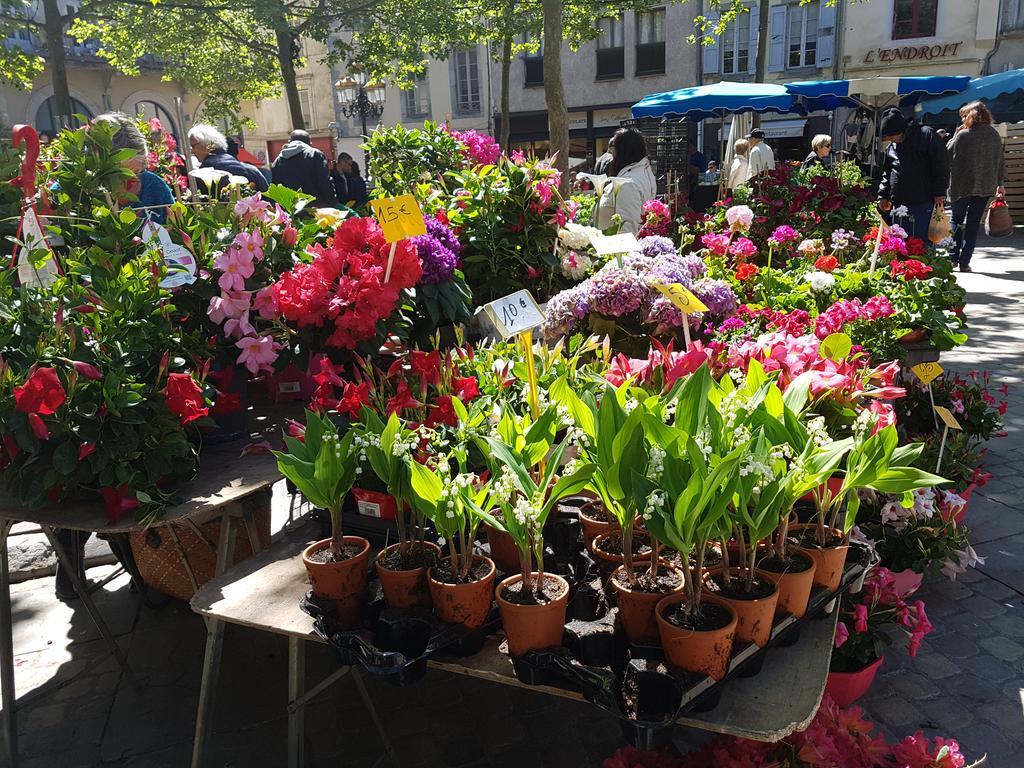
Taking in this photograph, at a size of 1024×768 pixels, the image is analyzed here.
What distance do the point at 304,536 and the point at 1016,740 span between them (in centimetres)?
201

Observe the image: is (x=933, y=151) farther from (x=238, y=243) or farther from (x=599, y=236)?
(x=238, y=243)

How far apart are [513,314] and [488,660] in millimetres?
951

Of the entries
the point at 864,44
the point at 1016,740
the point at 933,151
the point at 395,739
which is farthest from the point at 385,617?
the point at 864,44

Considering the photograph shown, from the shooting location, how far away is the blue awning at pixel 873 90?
27.3 ft

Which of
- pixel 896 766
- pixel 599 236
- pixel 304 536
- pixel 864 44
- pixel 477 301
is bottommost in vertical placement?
pixel 896 766

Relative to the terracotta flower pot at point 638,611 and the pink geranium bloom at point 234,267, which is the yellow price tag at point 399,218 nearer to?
the pink geranium bloom at point 234,267

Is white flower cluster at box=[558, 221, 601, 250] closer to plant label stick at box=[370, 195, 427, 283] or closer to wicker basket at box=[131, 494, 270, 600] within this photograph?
plant label stick at box=[370, 195, 427, 283]

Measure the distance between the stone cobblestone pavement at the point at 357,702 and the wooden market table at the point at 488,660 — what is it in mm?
463

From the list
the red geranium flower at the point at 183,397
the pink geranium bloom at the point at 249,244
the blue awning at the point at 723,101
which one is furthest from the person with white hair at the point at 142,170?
the blue awning at the point at 723,101

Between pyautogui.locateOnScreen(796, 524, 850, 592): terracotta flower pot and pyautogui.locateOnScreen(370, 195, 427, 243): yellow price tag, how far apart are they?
127cm

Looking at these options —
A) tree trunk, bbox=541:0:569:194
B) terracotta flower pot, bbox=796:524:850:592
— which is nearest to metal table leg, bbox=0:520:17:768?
terracotta flower pot, bbox=796:524:850:592

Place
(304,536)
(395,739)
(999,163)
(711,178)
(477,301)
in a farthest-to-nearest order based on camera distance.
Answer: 1. (711,178)
2. (999,163)
3. (477,301)
4. (395,739)
5. (304,536)

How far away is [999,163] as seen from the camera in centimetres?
828

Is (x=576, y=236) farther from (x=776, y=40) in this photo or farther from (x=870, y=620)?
(x=776, y=40)
